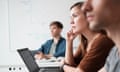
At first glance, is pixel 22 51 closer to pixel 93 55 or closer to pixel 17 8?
pixel 93 55

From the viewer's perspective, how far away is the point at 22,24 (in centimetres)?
484

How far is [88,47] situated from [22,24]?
9.66ft

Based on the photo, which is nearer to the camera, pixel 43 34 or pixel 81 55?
pixel 81 55

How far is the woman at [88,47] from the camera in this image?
178cm

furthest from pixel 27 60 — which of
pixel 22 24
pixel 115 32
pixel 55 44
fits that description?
pixel 22 24

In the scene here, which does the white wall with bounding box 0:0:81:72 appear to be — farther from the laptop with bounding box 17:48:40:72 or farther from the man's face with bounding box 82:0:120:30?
the man's face with bounding box 82:0:120:30

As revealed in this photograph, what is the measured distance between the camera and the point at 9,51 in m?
4.84

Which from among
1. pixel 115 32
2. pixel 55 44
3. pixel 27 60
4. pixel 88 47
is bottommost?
pixel 55 44

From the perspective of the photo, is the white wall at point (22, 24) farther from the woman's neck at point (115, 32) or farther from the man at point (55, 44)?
the woman's neck at point (115, 32)

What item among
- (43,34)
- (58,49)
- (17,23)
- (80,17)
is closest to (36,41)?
(43,34)

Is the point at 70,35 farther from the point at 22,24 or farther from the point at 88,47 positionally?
the point at 22,24

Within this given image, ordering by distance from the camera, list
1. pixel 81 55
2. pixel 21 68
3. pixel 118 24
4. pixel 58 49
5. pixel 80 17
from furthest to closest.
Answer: pixel 21 68, pixel 58 49, pixel 81 55, pixel 80 17, pixel 118 24

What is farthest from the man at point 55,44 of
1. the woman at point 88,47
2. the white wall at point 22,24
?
the woman at point 88,47

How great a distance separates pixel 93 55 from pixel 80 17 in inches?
15.4
